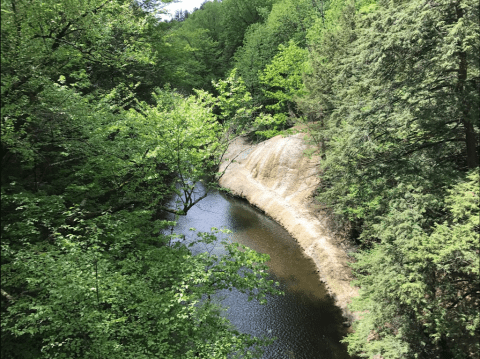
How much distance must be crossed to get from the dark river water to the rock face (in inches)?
24.6

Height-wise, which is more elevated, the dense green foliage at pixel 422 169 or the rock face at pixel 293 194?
the dense green foliage at pixel 422 169

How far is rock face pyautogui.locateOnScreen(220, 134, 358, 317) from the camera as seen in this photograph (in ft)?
45.4

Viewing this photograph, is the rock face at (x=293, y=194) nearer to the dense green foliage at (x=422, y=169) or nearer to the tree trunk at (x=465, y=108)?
the dense green foliage at (x=422, y=169)

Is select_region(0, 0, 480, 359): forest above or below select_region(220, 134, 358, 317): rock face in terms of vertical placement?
above

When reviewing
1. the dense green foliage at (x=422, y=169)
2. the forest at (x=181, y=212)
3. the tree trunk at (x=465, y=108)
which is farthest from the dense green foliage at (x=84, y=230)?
the tree trunk at (x=465, y=108)

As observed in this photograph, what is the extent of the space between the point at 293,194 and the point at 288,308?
33.0ft

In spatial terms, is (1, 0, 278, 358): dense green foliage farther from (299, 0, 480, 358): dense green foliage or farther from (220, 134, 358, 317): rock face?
(220, 134, 358, 317): rock face

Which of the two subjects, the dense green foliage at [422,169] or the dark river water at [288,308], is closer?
the dense green foliage at [422,169]

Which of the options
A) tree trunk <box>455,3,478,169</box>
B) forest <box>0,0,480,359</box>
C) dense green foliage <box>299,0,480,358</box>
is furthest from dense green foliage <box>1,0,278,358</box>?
tree trunk <box>455,3,478,169</box>

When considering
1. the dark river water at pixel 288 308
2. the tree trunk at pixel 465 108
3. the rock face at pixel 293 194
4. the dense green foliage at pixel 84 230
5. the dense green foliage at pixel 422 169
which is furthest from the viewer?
the rock face at pixel 293 194

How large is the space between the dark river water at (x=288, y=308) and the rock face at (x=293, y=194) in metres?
0.63

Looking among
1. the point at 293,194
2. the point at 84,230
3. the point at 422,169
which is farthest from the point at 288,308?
the point at 293,194

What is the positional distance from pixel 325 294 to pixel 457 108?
9.47m

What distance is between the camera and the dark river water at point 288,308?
10.2m
